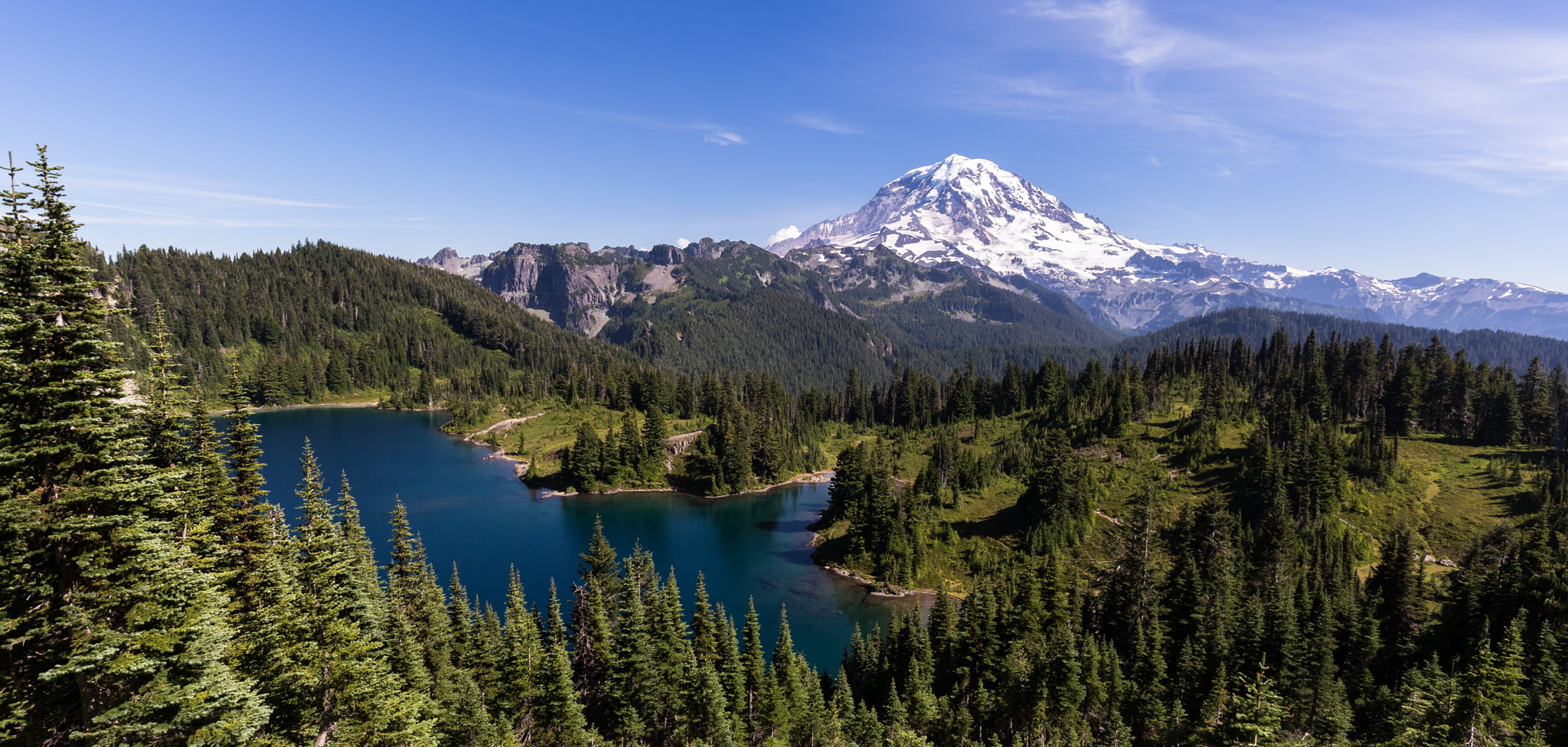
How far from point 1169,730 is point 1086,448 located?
85.7 meters

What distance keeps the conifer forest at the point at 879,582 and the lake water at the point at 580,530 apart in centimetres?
420

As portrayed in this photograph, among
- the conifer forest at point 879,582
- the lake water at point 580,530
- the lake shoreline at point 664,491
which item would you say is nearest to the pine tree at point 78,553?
the conifer forest at point 879,582

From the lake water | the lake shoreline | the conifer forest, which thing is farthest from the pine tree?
the lake shoreline

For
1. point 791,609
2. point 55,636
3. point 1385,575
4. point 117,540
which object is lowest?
point 791,609

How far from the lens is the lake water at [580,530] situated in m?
98.4

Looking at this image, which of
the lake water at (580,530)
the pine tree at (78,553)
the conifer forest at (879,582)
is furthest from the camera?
the lake water at (580,530)

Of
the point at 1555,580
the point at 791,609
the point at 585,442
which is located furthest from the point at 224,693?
the point at 585,442

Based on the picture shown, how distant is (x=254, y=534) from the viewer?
34594mm

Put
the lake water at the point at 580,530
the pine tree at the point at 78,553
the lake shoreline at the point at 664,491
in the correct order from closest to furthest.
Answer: the pine tree at the point at 78,553 → the lake water at the point at 580,530 → the lake shoreline at the point at 664,491

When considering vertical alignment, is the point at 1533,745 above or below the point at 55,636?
below

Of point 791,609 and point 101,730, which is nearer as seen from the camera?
point 101,730

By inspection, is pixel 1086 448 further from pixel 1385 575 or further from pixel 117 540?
pixel 117 540

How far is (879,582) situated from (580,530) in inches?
2304

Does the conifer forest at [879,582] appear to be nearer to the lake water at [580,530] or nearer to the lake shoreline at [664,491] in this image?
the lake shoreline at [664,491]
